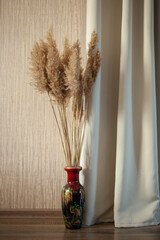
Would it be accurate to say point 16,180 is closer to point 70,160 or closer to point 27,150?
point 27,150

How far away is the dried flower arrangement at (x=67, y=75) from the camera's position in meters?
1.39

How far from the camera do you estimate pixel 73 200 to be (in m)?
1.44

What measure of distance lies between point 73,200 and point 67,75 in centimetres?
73

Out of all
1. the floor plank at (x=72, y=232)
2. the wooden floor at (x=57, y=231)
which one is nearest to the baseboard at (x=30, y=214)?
the wooden floor at (x=57, y=231)

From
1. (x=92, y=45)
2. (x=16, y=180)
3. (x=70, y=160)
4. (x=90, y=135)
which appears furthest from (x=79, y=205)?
(x=92, y=45)

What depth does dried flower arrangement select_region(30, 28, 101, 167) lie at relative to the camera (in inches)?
54.8

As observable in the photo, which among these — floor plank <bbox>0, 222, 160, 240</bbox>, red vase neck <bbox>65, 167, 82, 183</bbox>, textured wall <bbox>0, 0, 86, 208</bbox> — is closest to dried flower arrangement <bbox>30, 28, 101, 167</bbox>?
red vase neck <bbox>65, 167, 82, 183</bbox>

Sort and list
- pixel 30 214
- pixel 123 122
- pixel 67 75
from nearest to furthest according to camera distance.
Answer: pixel 67 75 < pixel 123 122 < pixel 30 214

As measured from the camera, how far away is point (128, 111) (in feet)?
5.26

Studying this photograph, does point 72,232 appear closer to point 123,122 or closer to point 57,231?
point 57,231

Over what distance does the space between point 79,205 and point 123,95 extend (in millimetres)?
734

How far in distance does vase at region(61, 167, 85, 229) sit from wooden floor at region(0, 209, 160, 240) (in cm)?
5

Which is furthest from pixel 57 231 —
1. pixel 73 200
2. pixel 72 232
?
pixel 73 200

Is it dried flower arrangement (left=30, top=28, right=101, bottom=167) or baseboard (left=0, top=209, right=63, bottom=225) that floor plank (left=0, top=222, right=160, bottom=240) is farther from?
dried flower arrangement (left=30, top=28, right=101, bottom=167)
